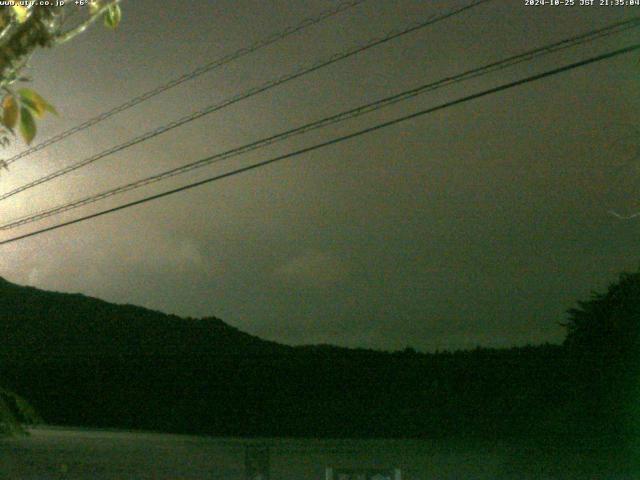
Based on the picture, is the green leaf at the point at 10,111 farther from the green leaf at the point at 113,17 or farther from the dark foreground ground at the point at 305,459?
the dark foreground ground at the point at 305,459

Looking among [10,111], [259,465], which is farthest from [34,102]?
[259,465]

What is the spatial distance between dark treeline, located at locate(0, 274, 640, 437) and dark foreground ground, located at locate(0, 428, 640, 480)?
266 cm

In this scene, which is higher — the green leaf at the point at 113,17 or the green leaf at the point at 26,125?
the green leaf at the point at 113,17

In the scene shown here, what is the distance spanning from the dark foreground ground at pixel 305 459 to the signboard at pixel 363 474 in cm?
599

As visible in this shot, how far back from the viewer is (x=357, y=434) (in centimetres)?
3456

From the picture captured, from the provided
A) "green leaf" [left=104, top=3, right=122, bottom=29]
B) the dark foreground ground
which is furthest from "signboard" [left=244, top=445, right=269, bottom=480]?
"green leaf" [left=104, top=3, right=122, bottom=29]

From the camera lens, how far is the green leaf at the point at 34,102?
318 cm

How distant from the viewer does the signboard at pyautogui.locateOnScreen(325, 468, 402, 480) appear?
7.03 metres

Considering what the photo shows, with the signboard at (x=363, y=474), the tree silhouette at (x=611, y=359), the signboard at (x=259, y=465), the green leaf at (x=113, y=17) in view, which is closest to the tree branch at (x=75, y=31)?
the green leaf at (x=113, y=17)

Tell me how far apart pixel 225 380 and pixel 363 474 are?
109 feet

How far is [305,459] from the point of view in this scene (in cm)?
2300

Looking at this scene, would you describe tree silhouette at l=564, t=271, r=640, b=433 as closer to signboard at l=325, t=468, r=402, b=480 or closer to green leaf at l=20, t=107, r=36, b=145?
signboard at l=325, t=468, r=402, b=480

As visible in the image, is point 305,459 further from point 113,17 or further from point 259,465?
point 113,17

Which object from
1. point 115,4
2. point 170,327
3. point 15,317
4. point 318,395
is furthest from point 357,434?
point 115,4
